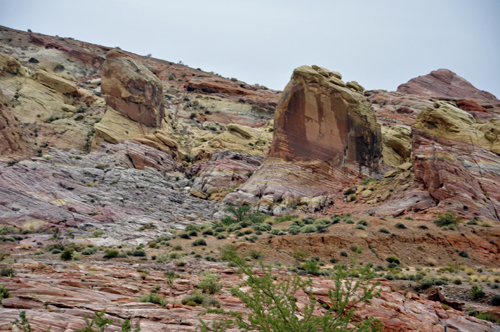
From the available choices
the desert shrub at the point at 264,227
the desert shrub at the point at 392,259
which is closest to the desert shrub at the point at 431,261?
the desert shrub at the point at 392,259

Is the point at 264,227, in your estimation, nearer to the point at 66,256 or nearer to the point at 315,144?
the point at 66,256

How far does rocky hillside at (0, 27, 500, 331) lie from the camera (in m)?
13.0

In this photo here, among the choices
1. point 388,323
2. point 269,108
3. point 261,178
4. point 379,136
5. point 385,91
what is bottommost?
point 388,323

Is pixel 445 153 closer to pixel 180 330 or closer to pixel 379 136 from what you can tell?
pixel 379 136

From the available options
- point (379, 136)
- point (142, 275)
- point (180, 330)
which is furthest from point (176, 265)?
point (379, 136)

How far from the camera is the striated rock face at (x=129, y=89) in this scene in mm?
52031

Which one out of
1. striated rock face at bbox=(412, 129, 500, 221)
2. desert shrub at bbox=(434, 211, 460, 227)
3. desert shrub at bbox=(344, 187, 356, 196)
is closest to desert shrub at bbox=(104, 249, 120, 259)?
desert shrub at bbox=(434, 211, 460, 227)

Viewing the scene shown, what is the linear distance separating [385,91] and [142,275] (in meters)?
91.2

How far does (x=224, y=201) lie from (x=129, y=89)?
81.2 feet

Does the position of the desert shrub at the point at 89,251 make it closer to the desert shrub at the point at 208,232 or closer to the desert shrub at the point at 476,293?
the desert shrub at the point at 208,232

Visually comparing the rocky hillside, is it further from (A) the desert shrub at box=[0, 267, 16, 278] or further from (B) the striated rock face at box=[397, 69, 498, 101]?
(B) the striated rock face at box=[397, 69, 498, 101]

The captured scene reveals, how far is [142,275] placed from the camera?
14.9 metres

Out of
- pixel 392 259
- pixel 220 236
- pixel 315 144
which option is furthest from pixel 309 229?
pixel 315 144

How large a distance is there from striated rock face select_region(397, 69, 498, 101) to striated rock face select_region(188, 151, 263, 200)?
6300 centimetres
